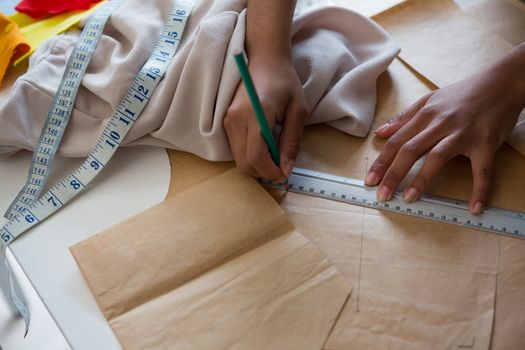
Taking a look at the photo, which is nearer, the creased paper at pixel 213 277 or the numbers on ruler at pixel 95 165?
the creased paper at pixel 213 277

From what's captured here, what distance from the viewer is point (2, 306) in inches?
32.7

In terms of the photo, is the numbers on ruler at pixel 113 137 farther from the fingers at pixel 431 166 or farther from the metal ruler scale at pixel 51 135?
the fingers at pixel 431 166

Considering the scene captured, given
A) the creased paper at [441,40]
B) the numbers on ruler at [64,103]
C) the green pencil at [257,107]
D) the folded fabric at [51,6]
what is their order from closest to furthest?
the green pencil at [257,107] → the numbers on ruler at [64,103] → the creased paper at [441,40] → the folded fabric at [51,6]

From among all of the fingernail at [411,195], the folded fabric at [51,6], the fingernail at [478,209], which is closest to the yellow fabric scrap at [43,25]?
the folded fabric at [51,6]

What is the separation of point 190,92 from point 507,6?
2.65ft

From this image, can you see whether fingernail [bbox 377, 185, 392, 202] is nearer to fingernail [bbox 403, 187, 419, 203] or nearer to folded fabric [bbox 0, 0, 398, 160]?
fingernail [bbox 403, 187, 419, 203]

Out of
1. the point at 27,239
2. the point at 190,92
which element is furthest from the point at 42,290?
the point at 190,92

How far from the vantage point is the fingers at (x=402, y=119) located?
926mm

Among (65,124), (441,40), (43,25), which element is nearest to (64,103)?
(65,124)

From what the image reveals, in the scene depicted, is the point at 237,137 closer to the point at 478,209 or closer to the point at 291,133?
the point at 291,133

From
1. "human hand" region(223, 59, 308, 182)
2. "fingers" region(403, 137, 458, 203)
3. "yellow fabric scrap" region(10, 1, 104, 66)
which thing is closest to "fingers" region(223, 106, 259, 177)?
"human hand" region(223, 59, 308, 182)

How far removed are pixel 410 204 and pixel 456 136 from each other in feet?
0.47

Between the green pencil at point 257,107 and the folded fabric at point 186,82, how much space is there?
0.11 meters

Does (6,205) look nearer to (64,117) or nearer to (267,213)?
(64,117)
